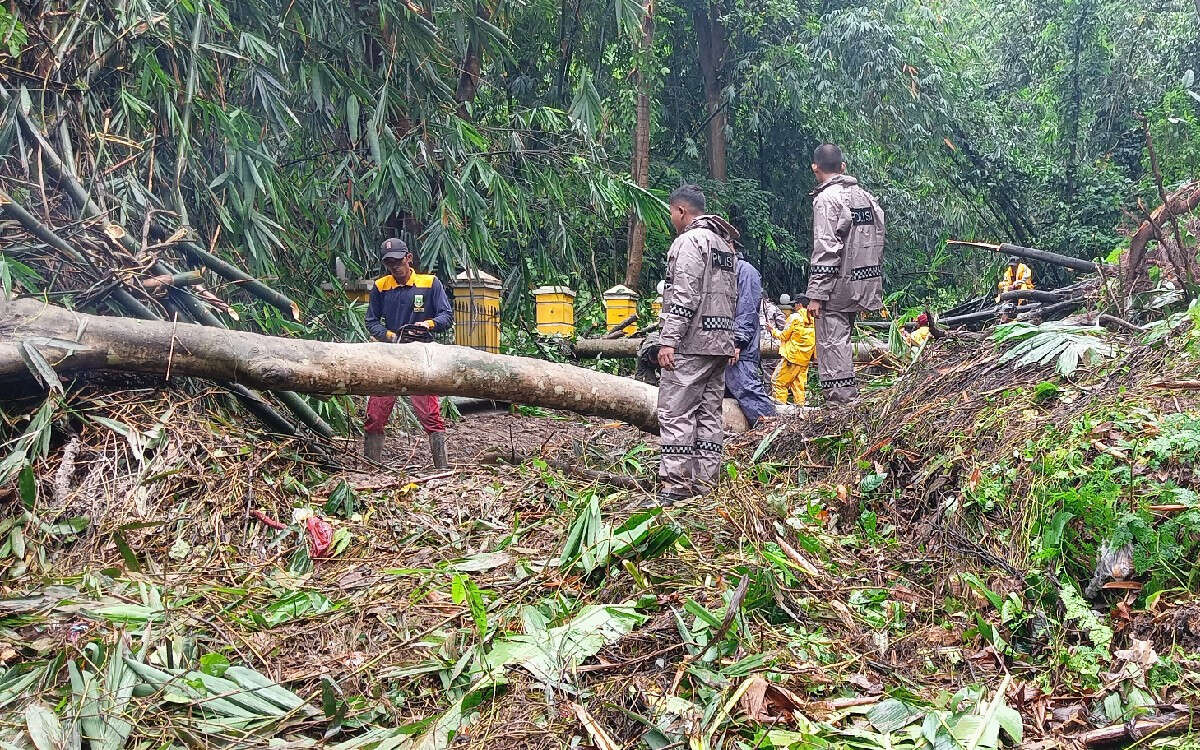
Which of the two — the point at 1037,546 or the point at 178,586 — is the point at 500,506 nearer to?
the point at 178,586

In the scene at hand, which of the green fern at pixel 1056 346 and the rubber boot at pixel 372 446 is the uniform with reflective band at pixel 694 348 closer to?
the green fern at pixel 1056 346

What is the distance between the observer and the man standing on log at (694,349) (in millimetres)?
5254

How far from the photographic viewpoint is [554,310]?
12.1m

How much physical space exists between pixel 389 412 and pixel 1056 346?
3.85 meters

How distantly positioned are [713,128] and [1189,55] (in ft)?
27.6

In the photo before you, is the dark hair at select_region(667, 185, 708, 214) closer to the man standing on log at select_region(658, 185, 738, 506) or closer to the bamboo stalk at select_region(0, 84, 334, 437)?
the man standing on log at select_region(658, 185, 738, 506)

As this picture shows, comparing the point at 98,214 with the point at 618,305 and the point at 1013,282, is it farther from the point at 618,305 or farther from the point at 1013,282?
the point at 1013,282

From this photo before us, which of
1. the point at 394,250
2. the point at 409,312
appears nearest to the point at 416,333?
the point at 409,312

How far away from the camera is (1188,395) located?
13.3 feet

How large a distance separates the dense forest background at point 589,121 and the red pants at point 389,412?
98 centimetres

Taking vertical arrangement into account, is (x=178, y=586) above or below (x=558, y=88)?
below

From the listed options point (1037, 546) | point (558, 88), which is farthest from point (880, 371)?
point (558, 88)

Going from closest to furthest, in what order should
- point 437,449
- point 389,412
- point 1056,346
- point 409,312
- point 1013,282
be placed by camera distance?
point 1056,346, point 389,412, point 437,449, point 409,312, point 1013,282

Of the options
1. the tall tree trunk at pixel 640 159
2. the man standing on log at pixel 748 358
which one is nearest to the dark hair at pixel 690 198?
the man standing on log at pixel 748 358
